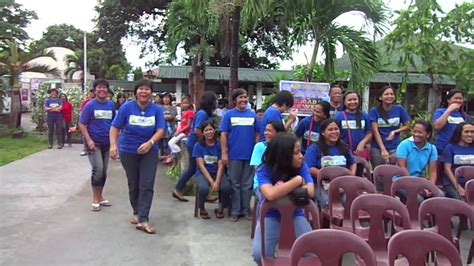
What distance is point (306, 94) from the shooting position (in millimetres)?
7512

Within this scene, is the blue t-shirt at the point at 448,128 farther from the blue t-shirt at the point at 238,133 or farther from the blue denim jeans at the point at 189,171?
the blue denim jeans at the point at 189,171

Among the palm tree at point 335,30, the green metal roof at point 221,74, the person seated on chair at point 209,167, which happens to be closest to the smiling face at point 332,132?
the person seated on chair at point 209,167

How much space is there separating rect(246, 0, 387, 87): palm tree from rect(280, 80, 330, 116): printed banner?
3.74 feet

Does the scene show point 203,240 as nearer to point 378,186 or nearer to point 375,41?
point 378,186

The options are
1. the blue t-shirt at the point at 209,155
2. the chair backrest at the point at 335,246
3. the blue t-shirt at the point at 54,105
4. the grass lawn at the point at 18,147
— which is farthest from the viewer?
the blue t-shirt at the point at 54,105

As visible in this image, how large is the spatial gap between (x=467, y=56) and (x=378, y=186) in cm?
444

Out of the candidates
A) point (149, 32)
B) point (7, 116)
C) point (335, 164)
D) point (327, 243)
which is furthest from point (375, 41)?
point (149, 32)

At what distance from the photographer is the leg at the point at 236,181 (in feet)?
19.2

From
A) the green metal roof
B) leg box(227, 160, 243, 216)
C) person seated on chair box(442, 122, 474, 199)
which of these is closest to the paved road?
leg box(227, 160, 243, 216)

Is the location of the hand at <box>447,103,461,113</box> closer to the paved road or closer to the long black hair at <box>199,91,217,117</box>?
the paved road

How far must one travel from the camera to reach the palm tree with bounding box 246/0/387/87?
26.6ft

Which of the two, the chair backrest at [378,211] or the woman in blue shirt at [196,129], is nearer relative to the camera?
the chair backrest at [378,211]

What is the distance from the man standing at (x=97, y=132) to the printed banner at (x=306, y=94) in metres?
2.76

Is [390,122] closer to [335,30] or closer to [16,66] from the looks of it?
[335,30]
